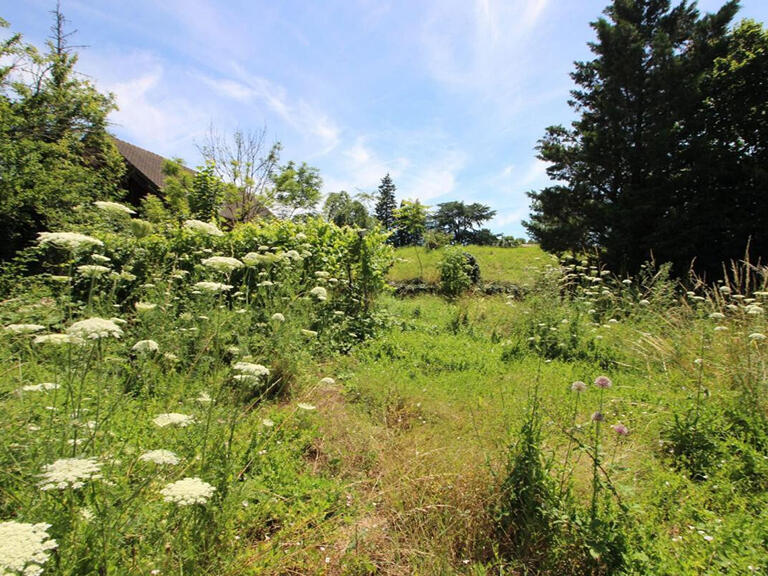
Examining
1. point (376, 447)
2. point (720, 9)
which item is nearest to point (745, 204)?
point (720, 9)

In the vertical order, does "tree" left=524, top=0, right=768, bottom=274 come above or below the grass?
above

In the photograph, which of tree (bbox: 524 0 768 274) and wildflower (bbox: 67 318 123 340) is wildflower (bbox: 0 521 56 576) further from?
tree (bbox: 524 0 768 274)

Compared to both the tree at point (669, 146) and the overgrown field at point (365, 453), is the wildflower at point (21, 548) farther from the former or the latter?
the tree at point (669, 146)

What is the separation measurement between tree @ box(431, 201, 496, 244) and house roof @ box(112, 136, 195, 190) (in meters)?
42.3

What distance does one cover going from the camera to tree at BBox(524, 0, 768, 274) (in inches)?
379

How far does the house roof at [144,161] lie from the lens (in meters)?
17.4

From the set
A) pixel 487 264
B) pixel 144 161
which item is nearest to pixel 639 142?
pixel 487 264

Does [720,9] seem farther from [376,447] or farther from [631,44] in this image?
[376,447]

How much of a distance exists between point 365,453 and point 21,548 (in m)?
1.79

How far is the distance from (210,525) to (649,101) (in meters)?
14.9

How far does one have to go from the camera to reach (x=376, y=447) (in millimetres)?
2395

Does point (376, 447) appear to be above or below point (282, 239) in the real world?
below

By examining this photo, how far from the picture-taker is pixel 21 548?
84 centimetres


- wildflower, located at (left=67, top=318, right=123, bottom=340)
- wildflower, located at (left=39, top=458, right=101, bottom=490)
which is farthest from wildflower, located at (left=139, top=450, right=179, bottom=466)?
wildflower, located at (left=67, top=318, right=123, bottom=340)
